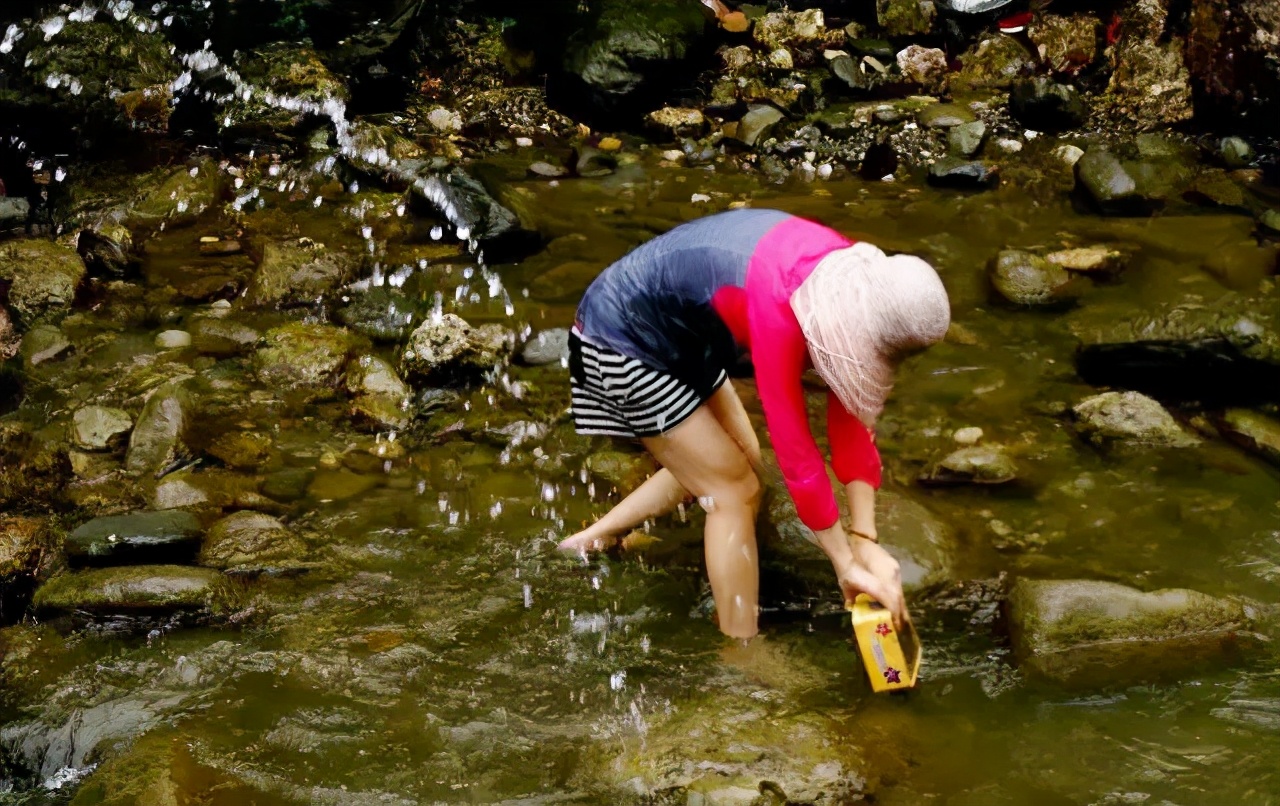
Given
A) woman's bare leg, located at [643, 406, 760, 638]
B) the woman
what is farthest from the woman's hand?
woman's bare leg, located at [643, 406, 760, 638]

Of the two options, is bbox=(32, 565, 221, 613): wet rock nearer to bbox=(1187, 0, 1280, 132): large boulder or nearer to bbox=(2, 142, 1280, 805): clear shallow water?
bbox=(2, 142, 1280, 805): clear shallow water

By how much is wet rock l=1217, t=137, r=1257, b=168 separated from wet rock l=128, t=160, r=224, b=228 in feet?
24.4

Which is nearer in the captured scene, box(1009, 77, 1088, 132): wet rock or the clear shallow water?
the clear shallow water

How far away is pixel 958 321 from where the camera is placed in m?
5.66

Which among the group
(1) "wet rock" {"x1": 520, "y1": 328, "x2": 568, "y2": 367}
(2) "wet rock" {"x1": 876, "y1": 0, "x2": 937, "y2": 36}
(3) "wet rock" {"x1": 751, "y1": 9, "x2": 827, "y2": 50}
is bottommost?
(1) "wet rock" {"x1": 520, "y1": 328, "x2": 568, "y2": 367}

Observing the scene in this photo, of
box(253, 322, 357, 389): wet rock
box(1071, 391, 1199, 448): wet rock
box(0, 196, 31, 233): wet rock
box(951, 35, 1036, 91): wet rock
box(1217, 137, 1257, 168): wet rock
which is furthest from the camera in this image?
box(951, 35, 1036, 91): wet rock

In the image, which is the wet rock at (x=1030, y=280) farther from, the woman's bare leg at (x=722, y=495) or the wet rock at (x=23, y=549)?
the wet rock at (x=23, y=549)

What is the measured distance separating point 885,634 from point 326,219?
5.40 m

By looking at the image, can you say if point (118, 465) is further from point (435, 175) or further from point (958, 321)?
point (958, 321)

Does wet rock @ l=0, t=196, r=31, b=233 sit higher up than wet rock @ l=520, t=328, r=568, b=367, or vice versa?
wet rock @ l=0, t=196, r=31, b=233

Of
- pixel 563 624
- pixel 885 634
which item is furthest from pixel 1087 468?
pixel 563 624

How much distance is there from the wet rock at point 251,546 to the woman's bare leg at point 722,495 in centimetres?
161

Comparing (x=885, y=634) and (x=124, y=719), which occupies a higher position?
(x=885, y=634)

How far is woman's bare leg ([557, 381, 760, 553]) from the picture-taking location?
3611 millimetres
